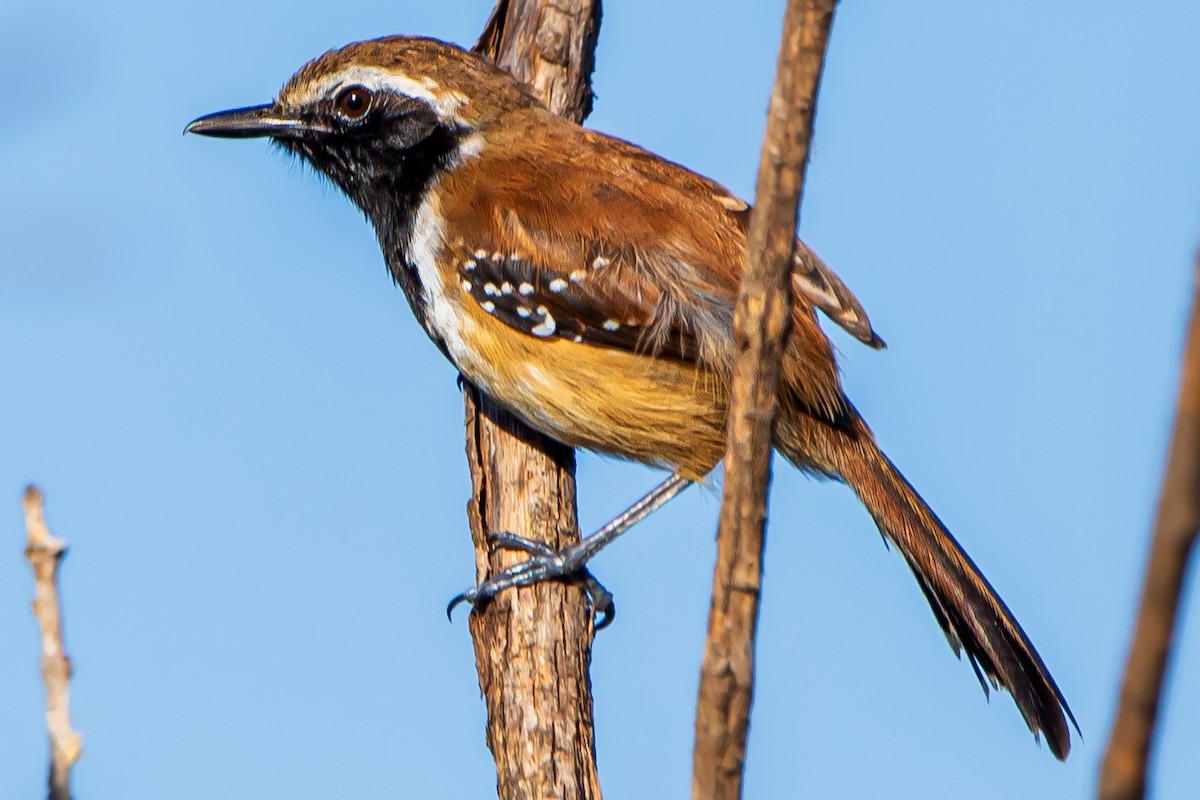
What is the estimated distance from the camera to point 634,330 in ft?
16.1

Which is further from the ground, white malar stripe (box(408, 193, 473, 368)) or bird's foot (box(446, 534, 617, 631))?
white malar stripe (box(408, 193, 473, 368))

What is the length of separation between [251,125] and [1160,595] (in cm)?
514

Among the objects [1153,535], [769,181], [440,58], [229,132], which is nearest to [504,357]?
[440,58]

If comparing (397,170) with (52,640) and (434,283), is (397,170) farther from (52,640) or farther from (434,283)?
(52,640)

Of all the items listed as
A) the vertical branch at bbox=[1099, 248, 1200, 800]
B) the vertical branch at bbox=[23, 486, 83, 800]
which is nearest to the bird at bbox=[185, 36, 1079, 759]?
the vertical branch at bbox=[23, 486, 83, 800]

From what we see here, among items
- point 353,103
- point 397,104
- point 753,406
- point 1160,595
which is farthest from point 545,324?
point 1160,595

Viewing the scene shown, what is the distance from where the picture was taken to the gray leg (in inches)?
196

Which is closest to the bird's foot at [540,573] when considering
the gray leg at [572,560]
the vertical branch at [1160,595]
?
the gray leg at [572,560]

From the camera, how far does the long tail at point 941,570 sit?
4.74 m

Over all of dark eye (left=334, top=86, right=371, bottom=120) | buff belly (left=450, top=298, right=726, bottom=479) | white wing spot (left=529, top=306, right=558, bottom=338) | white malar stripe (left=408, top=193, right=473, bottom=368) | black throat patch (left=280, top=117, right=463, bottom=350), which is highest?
dark eye (left=334, top=86, right=371, bottom=120)

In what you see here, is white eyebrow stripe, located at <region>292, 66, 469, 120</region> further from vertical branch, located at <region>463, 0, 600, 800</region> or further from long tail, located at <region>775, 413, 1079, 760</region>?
long tail, located at <region>775, 413, 1079, 760</region>

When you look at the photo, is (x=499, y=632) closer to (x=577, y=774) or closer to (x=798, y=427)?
(x=577, y=774)

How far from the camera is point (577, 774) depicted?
14.7 feet

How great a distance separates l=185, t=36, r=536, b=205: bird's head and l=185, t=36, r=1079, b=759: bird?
6.0 inches
